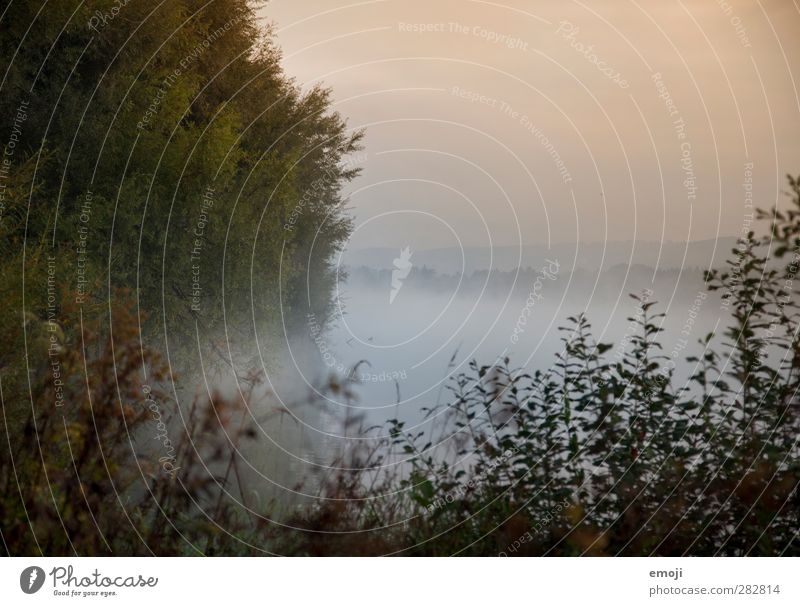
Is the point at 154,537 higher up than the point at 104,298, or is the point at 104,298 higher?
the point at 104,298

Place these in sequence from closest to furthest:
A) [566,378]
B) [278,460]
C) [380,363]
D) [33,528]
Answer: [33,528], [566,378], [380,363], [278,460]

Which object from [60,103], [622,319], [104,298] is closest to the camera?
[622,319]

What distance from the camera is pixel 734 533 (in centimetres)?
689

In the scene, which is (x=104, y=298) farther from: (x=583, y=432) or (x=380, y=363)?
(x=583, y=432)

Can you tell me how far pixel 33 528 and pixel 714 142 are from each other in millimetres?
7057

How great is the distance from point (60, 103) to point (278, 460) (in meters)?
8.29

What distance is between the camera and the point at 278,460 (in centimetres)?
1897

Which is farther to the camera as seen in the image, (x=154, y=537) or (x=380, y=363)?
(x=380, y=363)

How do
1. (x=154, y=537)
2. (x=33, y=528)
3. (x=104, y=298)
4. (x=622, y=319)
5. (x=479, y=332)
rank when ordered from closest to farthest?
(x=33, y=528) < (x=154, y=537) < (x=622, y=319) < (x=479, y=332) < (x=104, y=298)
